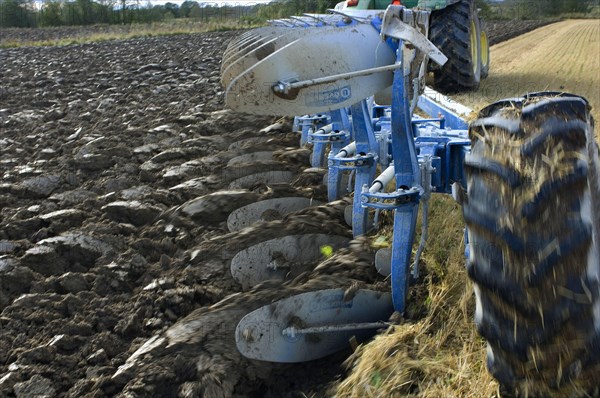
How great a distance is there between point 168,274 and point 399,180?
4.25ft

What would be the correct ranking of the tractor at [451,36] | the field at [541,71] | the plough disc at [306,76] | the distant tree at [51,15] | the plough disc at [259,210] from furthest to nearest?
the distant tree at [51,15] < the field at [541,71] < the tractor at [451,36] < the plough disc at [259,210] < the plough disc at [306,76]

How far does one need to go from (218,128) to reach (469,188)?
5187mm

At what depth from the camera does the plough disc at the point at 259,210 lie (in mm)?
4137

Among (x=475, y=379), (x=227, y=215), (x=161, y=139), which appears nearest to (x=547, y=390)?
(x=475, y=379)

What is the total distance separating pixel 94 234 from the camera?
397cm

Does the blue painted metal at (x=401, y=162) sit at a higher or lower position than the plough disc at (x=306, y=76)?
lower

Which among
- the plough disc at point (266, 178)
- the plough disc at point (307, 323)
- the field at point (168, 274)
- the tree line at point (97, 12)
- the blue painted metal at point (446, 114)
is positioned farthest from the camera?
the tree line at point (97, 12)

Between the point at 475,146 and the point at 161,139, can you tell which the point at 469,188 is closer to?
the point at 475,146

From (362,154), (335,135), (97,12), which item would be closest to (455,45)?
(335,135)

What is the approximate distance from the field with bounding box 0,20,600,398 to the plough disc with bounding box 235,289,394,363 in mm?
60

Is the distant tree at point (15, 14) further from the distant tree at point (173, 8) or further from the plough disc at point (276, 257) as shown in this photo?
the plough disc at point (276, 257)

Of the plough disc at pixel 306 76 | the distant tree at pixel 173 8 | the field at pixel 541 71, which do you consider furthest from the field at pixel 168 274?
the distant tree at pixel 173 8

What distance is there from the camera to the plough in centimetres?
162

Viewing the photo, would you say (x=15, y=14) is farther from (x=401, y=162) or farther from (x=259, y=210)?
(x=401, y=162)
